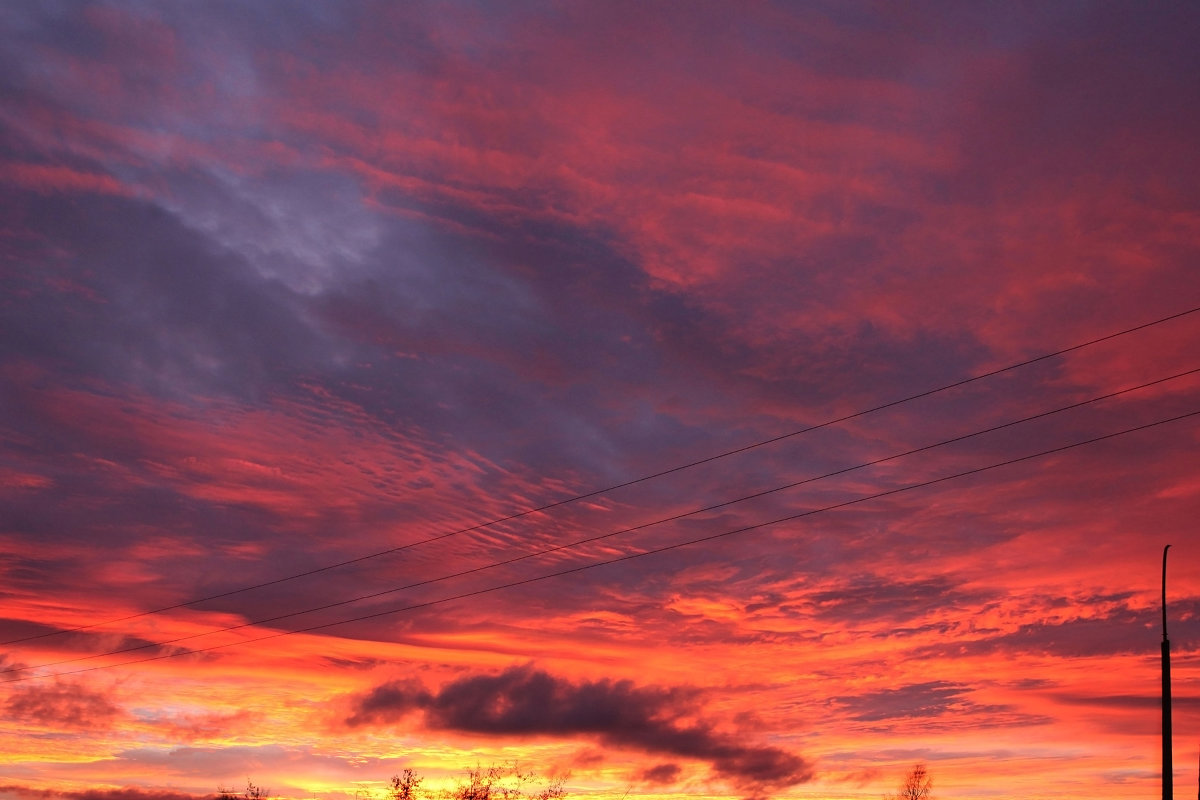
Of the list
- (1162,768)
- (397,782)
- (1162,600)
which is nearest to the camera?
(1162,768)

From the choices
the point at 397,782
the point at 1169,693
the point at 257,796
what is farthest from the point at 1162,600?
the point at 257,796

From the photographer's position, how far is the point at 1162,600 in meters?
41.3

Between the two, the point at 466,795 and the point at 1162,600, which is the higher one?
the point at 1162,600

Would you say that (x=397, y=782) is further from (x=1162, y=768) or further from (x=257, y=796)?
(x=1162, y=768)

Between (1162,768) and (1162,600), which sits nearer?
(1162,768)

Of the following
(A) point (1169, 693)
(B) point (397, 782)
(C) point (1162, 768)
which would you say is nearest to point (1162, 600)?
(A) point (1169, 693)

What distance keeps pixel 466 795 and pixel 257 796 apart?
68.7 ft

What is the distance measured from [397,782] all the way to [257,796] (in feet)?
49.1

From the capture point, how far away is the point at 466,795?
108m

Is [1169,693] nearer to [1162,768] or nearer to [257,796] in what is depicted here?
[1162,768]

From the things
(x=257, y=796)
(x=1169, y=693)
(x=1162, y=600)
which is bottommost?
(x=257, y=796)

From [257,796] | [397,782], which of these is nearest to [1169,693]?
[397,782]

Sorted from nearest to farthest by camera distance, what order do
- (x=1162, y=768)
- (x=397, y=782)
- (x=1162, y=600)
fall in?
(x=1162, y=768), (x=1162, y=600), (x=397, y=782)

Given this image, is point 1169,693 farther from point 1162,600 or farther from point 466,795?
point 466,795
